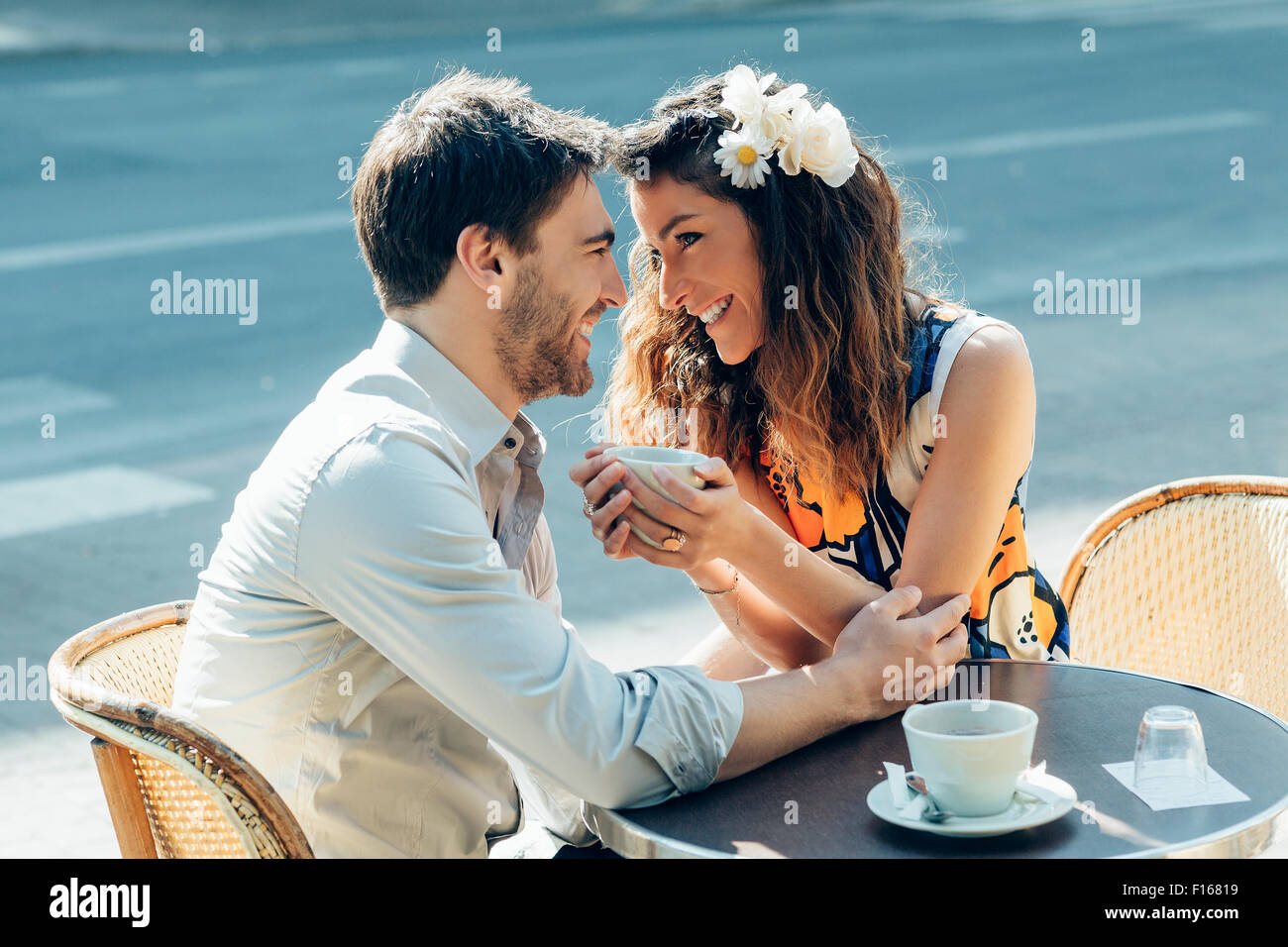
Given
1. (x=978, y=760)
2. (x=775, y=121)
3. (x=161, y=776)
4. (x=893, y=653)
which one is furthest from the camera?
(x=775, y=121)

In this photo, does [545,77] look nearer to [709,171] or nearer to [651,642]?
[651,642]

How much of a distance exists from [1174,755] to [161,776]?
138 centimetres

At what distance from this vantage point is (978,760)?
1.89 meters

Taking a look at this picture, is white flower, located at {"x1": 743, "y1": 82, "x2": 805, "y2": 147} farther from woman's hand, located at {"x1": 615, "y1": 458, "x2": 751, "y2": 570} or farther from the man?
woman's hand, located at {"x1": 615, "y1": 458, "x2": 751, "y2": 570}

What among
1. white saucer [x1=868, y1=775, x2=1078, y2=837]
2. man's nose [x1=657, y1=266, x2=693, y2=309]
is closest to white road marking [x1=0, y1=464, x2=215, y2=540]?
man's nose [x1=657, y1=266, x2=693, y2=309]

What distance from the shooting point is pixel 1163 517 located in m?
3.15

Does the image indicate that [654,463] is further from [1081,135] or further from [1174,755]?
[1081,135]

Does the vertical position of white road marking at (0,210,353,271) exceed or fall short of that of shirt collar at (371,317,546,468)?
it exceeds it

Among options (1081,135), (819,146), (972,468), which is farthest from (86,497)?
(1081,135)

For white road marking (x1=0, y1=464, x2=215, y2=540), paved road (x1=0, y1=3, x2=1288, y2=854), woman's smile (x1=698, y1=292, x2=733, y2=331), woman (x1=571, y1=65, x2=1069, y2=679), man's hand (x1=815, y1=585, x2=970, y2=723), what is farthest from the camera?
white road marking (x1=0, y1=464, x2=215, y2=540)

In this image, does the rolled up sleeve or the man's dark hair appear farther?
the man's dark hair

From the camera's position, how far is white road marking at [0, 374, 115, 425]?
7.05 metres

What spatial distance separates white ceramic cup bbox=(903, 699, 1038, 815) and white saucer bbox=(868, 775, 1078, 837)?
0.01 metres

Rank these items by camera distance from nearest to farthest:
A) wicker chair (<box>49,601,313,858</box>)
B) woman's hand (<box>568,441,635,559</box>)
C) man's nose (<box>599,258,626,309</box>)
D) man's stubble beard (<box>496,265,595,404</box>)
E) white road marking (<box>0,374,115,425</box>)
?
wicker chair (<box>49,601,313,858</box>), woman's hand (<box>568,441,635,559</box>), man's stubble beard (<box>496,265,595,404</box>), man's nose (<box>599,258,626,309</box>), white road marking (<box>0,374,115,425</box>)
